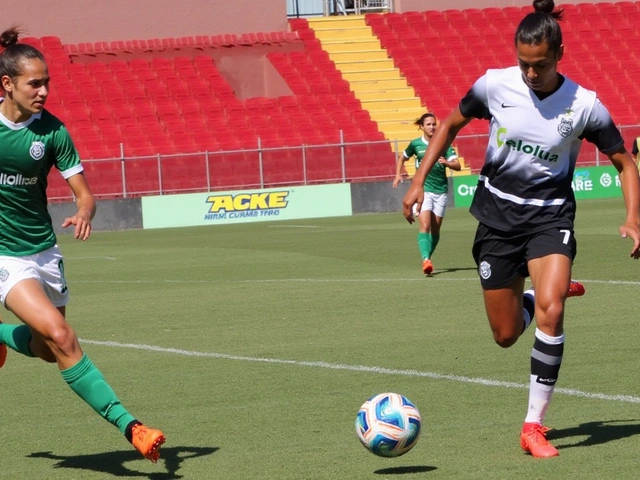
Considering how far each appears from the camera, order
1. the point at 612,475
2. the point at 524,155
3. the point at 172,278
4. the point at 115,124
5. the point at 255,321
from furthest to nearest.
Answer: the point at 115,124, the point at 172,278, the point at 255,321, the point at 524,155, the point at 612,475

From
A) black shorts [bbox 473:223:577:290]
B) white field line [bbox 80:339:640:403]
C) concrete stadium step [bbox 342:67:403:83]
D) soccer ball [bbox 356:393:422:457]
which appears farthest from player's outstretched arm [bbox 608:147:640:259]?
concrete stadium step [bbox 342:67:403:83]

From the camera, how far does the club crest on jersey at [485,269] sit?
655 centimetres

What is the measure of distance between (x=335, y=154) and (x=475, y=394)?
83.1 ft

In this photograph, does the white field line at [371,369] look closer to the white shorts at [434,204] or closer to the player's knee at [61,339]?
the player's knee at [61,339]

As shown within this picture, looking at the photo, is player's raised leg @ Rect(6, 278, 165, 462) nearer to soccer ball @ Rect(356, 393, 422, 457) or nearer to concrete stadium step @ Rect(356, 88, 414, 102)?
soccer ball @ Rect(356, 393, 422, 457)

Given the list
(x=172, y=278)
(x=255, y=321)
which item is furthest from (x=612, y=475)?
(x=172, y=278)

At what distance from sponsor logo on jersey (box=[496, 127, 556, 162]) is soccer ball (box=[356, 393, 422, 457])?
4.72ft

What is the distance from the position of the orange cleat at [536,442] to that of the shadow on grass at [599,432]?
0.55 feet

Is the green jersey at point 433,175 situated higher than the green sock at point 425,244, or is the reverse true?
the green jersey at point 433,175

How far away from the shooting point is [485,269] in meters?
6.56

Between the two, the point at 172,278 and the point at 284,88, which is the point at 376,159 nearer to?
the point at 284,88

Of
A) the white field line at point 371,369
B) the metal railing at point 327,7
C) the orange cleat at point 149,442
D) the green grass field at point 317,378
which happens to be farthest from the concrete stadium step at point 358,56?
the orange cleat at point 149,442

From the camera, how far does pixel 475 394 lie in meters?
7.56

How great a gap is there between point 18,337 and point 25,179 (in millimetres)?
944
